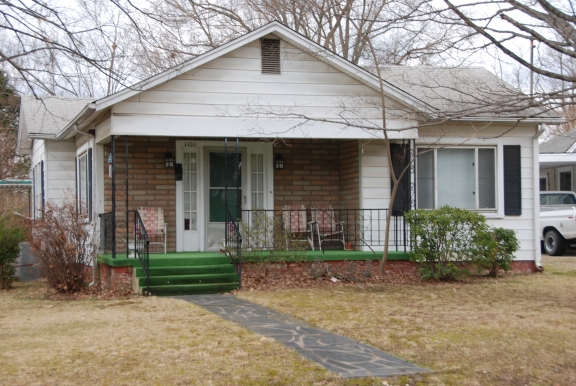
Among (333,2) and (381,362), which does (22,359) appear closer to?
(381,362)

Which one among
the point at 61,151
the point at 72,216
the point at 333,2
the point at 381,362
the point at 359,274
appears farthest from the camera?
the point at 333,2

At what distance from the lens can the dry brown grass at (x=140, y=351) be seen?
6051 mm

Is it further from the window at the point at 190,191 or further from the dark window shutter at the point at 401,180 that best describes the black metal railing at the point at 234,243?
the dark window shutter at the point at 401,180

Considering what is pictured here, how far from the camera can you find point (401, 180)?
1373cm

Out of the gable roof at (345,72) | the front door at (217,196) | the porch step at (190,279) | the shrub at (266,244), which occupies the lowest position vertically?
the porch step at (190,279)

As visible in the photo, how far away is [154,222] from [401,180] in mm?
4864

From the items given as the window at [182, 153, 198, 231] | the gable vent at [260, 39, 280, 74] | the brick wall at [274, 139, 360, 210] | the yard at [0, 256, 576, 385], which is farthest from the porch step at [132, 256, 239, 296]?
the gable vent at [260, 39, 280, 74]

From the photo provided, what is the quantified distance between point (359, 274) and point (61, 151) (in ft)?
26.5

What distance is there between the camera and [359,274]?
41.5 feet

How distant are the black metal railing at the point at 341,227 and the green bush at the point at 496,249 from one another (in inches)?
56.5

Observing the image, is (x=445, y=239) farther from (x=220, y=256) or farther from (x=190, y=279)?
(x=190, y=279)

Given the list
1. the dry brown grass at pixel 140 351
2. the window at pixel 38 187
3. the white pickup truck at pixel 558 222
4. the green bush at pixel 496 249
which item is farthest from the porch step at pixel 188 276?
the white pickup truck at pixel 558 222

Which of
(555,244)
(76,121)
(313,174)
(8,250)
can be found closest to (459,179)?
(313,174)

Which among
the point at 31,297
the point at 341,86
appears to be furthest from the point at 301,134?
the point at 31,297
